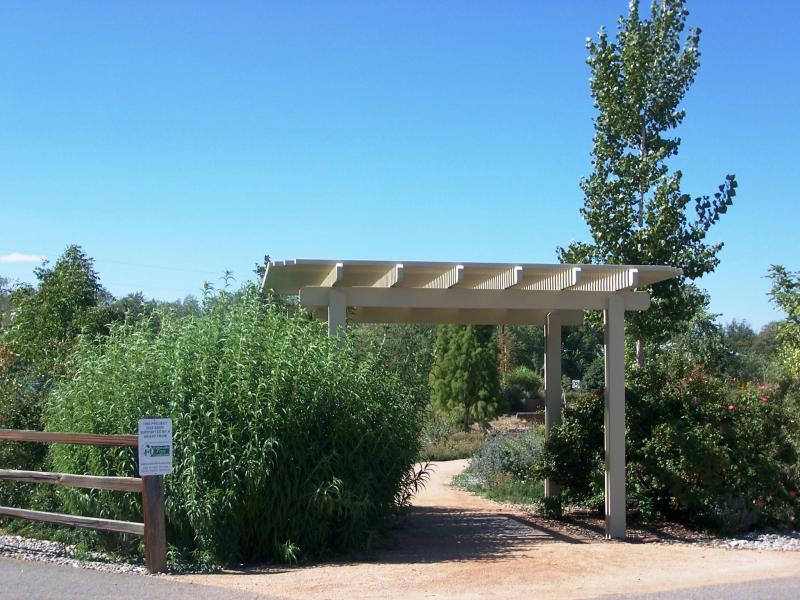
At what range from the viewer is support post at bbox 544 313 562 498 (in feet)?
46.1

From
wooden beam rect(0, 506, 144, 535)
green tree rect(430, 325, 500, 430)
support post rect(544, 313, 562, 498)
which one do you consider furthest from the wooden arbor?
green tree rect(430, 325, 500, 430)

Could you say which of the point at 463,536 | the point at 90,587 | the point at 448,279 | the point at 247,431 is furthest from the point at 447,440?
the point at 90,587

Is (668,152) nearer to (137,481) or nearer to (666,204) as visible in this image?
(666,204)

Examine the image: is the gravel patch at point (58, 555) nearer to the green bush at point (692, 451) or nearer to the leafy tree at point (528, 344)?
the green bush at point (692, 451)

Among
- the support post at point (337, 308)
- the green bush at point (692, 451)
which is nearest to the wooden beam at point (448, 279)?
the support post at point (337, 308)

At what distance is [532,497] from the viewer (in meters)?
15.1

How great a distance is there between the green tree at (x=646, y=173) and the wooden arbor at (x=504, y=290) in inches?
129

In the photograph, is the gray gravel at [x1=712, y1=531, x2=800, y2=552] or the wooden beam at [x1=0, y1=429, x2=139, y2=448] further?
the gray gravel at [x1=712, y1=531, x2=800, y2=552]

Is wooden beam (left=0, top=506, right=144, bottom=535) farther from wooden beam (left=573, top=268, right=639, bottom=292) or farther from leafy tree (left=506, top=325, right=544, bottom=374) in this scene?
leafy tree (left=506, top=325, right=544, bottom=374)

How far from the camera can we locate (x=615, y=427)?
11.5 meters

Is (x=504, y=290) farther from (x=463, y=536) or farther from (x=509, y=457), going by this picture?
(x=509, y=457)

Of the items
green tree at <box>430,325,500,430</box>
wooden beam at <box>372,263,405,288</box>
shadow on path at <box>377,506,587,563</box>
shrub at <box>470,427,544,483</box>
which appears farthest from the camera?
green tree at <box>430,325,500,430</box>

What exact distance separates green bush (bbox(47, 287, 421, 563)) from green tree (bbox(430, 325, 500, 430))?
61.9 ft

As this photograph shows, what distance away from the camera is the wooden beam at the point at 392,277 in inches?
406
